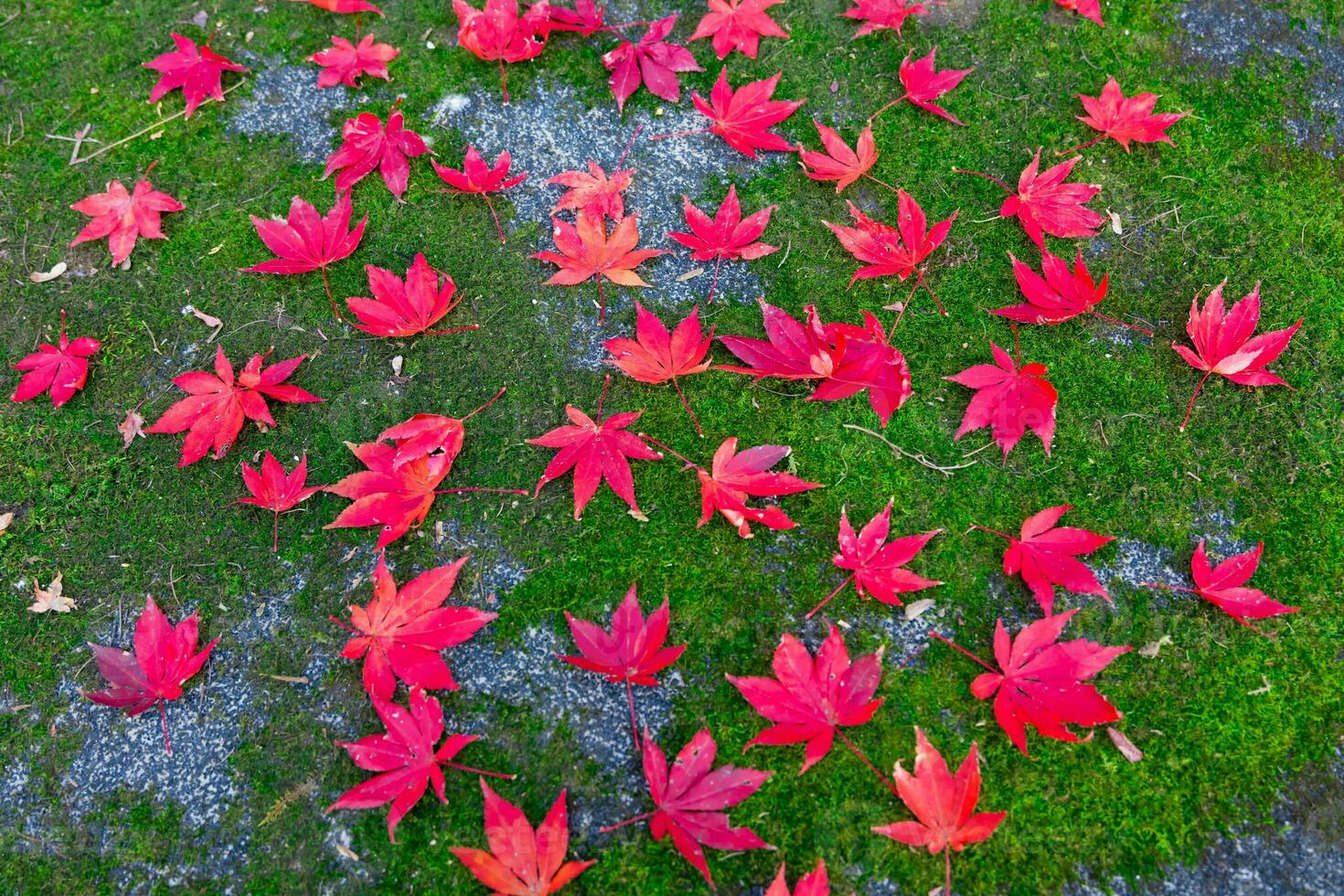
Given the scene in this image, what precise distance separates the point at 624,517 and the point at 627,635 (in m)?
0.34

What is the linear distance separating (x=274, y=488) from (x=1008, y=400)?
6.35ft

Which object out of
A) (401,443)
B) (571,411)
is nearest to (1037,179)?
(571,411)

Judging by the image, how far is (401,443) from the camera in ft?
7.52

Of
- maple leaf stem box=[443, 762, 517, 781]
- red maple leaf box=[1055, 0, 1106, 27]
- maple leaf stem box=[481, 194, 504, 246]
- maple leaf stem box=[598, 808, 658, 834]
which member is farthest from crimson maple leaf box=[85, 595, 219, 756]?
red maple leaf box=[1055, 0, 1106, 27]

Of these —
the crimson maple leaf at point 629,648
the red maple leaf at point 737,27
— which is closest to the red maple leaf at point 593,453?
the crimson maple leaf at point 629,648

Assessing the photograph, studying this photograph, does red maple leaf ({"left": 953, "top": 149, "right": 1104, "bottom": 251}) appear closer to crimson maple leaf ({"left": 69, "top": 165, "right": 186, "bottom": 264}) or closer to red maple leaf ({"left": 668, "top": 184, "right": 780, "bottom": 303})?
red maple leaf ({"left": 668, "top": 184, "right": 780, "bottom": 303})

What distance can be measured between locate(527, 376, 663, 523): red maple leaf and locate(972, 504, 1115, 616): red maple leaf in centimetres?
94

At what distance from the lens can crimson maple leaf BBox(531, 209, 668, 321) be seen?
8.41 feet

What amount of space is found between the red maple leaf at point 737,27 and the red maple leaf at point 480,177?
0.86m

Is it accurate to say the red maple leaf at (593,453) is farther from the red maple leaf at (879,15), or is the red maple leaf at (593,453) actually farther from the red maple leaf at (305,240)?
the red maple leaf at (879,15)

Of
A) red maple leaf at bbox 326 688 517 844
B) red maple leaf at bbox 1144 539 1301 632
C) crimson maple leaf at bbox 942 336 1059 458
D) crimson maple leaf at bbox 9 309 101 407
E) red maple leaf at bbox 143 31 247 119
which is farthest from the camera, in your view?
red maple leaf at bbox 143 31 247 119

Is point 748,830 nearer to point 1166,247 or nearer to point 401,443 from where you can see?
point 401,443

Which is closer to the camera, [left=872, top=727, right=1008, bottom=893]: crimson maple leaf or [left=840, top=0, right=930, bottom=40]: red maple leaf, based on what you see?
[left=872, top=727, right=1008, bottom=893]: crimson maple leaf

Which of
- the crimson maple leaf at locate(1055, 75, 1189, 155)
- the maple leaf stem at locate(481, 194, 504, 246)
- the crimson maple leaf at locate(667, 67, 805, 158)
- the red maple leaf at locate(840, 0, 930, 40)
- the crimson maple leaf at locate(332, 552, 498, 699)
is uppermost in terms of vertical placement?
the red maple leaf at locate(840, 0, 930, 40)
